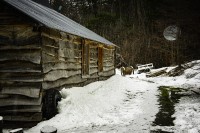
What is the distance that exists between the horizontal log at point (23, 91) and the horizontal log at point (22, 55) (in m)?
0.87

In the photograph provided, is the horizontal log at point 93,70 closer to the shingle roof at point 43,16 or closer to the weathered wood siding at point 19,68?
the shingle roof at point 43,16

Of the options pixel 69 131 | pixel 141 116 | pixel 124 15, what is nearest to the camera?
pixel 69 131

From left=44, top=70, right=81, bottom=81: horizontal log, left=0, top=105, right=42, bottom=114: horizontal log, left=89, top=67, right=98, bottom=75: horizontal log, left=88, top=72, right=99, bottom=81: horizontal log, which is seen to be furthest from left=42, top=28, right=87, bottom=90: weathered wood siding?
left=88, top=72, right=99, bottom=81: horizontal log

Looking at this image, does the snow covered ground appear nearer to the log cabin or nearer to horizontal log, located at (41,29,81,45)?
the log cabin

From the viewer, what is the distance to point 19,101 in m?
7.85

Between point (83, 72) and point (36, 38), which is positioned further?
point (83, 72)

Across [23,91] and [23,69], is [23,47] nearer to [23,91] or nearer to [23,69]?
[23,69]

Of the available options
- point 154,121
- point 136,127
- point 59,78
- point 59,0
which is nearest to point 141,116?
point 154,121

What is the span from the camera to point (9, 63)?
800 cm

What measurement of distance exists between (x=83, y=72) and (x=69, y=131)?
6.29 metres

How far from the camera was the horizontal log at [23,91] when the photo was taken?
25.4ft

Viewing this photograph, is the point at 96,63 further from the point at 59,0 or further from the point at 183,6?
the point at 59,0

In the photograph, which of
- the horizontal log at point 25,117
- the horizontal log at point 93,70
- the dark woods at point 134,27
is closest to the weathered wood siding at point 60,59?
the horizontal log at point 25,117

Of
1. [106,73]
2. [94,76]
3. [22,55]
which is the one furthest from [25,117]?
[106,73]
